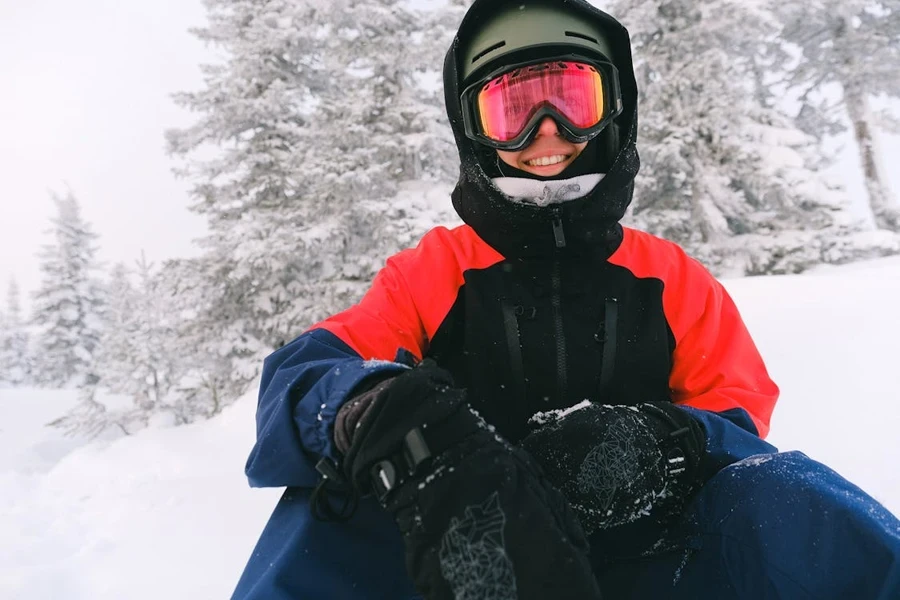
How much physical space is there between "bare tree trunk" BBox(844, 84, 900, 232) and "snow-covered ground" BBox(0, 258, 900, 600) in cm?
999

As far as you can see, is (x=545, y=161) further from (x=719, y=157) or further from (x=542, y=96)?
(x=719, y=157)

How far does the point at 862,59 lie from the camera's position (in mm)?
15445

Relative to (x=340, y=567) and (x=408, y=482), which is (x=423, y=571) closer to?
(x=408, y=482)

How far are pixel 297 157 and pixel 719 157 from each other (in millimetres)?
9499

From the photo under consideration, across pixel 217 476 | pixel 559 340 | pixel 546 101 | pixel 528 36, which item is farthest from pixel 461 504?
pixel 217 476

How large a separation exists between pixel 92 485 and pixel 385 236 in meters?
6.49

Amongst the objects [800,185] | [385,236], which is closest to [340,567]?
→ [385,236]

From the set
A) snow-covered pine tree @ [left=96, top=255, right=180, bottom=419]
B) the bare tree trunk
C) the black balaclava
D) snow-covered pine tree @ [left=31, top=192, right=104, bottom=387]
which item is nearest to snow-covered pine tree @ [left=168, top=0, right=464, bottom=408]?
snow-covered pine tree @ [left=96, top=255, right=180, bottom=419]

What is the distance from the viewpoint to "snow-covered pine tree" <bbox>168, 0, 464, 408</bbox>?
35.0 feet

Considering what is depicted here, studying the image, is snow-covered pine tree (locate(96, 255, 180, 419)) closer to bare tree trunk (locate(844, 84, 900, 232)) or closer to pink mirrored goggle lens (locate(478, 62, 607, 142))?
pink mirrored goggle lens (locate(478, 62, 607, 142))

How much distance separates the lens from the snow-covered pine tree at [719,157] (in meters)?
10.6

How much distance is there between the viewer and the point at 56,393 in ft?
88.7

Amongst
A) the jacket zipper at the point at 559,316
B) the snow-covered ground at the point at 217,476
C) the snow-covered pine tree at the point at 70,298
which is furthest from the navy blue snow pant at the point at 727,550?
the snow-covered pine tree at the point at 70,298

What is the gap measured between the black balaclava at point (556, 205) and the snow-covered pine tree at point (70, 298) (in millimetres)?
32236
